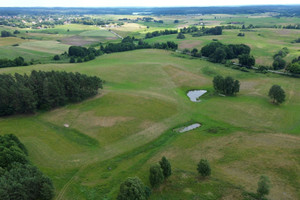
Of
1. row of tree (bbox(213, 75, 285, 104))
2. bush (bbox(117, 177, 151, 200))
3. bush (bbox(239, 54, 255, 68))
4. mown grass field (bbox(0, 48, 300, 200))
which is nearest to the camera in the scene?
bush (bbox(117, 177, 151, 200))

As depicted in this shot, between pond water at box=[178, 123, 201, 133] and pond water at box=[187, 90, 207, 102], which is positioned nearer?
pond water at box=[178, 123, 201, 133]

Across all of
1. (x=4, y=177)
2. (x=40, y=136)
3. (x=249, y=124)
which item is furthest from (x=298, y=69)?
(x=4, y=177)

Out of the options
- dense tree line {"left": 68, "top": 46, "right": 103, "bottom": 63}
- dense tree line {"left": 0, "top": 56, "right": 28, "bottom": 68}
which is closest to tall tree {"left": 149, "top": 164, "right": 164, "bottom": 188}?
dense tree line {"left": 68, "top": 46, "right": 103, "bottom": 63}

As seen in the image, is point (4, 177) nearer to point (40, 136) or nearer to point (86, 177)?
point (86, 177)

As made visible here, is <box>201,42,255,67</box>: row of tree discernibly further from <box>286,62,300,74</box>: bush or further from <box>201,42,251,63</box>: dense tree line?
<box>286,62,300,74</box>: bush

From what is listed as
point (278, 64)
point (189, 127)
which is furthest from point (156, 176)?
point (278, 64)
